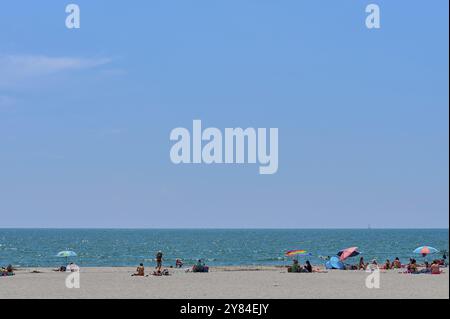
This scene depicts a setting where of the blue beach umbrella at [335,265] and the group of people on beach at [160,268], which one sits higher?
the group of people on beach at [160,268]

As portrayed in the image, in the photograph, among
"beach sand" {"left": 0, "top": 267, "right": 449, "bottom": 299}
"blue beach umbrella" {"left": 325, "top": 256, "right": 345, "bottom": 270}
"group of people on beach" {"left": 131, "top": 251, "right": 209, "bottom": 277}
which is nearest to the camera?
"beach sand" {"left": 0, "top": 267, "right": 449, "bottom": 299}

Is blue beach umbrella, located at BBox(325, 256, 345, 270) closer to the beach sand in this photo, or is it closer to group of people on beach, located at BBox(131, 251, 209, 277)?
the beach sand

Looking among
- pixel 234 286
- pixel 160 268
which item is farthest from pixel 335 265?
pixel 234 286

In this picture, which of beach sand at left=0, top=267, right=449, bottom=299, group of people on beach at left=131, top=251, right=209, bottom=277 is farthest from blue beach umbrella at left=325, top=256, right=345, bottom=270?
group of people on beach at left=131, top=251, right=209, bottom=277

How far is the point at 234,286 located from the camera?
32.2 meters

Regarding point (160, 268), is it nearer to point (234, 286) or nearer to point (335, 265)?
point (335, 265)

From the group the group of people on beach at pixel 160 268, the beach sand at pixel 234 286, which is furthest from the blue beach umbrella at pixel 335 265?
the group of people on beach at pixel 160 268

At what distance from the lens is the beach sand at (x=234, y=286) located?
2811cm

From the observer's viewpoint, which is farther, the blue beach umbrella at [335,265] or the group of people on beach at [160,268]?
the blue beach umbrella at [335,265]

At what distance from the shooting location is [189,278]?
3766 cm

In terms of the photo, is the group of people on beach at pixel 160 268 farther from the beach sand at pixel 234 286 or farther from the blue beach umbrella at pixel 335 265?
the blue beach umbrella at pixel 335 265

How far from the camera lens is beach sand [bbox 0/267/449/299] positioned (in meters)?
28.1

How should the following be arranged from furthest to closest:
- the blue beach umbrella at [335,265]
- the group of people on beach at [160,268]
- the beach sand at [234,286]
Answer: the blue beach umbrella at [335,265], the group of people on beach at [160,268], the beach sand at [234,286]
